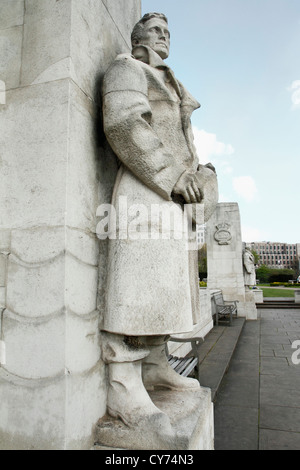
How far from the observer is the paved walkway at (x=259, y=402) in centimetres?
296

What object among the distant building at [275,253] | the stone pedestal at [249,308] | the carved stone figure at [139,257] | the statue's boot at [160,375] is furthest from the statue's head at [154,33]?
the distant building at [275,253]

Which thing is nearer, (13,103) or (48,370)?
(48,370)

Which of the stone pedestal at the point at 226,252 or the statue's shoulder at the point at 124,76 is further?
the stone pedestal at the point at 226,252

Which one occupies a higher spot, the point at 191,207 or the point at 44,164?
the point at 44,164

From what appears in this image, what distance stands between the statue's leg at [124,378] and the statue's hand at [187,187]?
0.86 metres

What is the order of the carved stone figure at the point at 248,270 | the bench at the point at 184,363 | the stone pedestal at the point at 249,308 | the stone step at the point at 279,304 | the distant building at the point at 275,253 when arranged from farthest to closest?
the distant building at the point at 275,253 → the stone step at the point at 279,304 → the carved stone figure at the point at 248,270 → the stone pedestal at the point at 249,308 → the bench at the point at 184,363

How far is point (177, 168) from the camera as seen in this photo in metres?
1.92

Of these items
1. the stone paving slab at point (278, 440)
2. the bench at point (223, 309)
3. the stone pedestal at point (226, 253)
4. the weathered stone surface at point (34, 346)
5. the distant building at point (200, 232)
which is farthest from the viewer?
the distant building at point (200, 232)

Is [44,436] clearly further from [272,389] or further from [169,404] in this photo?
[272,389]

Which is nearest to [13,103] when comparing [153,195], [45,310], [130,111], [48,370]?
[130,111]

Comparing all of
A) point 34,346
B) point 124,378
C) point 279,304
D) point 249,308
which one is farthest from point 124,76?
point 279,304

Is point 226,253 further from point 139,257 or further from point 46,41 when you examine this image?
point 46,41

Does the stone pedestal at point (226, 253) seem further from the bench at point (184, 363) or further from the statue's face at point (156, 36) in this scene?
the statue's face at point (156, 36)

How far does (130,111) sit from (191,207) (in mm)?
707
